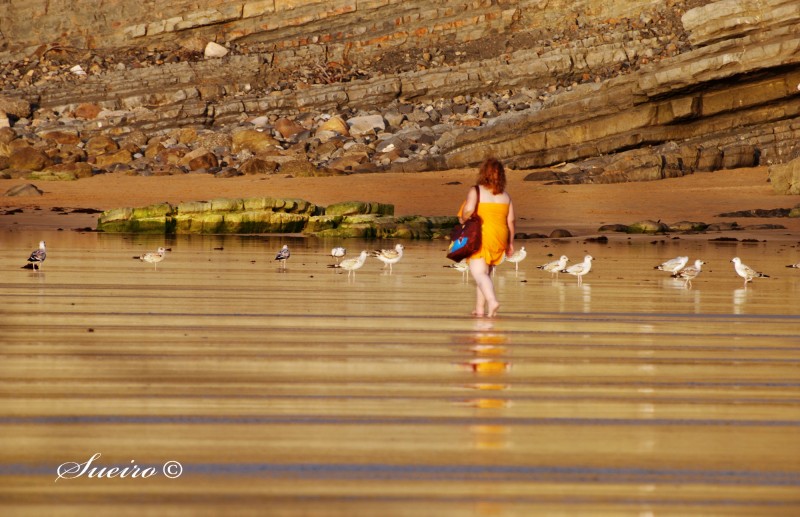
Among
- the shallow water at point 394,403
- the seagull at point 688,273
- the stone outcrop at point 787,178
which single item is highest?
the stone outcrop at point 787,178

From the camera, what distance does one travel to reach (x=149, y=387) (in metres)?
5.94

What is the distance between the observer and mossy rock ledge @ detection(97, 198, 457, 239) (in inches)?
901

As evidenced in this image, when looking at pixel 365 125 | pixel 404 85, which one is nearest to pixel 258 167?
pixel 365 125

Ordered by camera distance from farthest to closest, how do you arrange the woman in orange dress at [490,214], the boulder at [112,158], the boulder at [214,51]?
the boulder at [214,51] → the boulder at [112,158] → the woman in orange dress at [490,214]

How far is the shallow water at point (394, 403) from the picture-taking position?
421 cm

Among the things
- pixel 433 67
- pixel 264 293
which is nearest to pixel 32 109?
pixel 433 67

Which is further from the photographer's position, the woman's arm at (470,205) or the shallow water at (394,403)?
the woman's arm at (470,205)

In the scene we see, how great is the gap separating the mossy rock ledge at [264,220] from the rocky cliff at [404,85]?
11.5 meters

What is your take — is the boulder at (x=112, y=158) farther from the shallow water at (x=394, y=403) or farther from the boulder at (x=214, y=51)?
the shallow water at (x=394, y=403)

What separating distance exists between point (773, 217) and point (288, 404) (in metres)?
22.4

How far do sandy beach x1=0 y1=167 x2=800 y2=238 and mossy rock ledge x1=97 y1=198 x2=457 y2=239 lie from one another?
2.05 metres

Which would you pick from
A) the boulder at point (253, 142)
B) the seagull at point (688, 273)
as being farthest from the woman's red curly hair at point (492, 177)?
the boulder at point (253, 142)

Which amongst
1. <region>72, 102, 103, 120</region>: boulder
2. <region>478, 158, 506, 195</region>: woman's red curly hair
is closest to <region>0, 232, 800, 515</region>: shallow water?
<region>478, 158, 506, 195</region>: woman's red curly hair

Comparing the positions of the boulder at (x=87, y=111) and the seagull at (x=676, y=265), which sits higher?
the boulder at (x=87, y=111)
